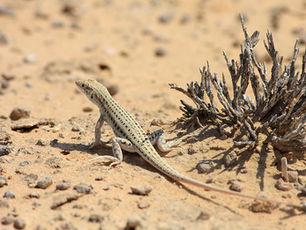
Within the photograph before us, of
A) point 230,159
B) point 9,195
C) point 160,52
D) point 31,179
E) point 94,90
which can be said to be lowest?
point 9,195

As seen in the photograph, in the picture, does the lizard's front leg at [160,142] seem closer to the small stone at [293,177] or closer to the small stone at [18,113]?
the small stone at [293,177]

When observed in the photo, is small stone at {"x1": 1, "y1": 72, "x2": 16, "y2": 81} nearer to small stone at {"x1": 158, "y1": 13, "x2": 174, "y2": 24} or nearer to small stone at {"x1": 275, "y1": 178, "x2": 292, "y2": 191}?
small stone at {"x1": 158, "y1": 13, "x2": 174, "y2": 24}

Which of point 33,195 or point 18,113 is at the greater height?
Result: point 18,113

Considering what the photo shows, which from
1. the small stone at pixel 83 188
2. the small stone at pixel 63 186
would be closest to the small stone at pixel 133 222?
the small stone at pixel 83 188

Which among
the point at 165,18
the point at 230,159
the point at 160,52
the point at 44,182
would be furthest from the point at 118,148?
the point at 165,18

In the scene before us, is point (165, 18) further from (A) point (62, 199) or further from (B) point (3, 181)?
(A) point (62, 199)

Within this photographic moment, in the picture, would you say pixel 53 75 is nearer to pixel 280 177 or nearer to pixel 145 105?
pixel 145 105

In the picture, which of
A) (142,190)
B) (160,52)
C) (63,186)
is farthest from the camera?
(160,52)
